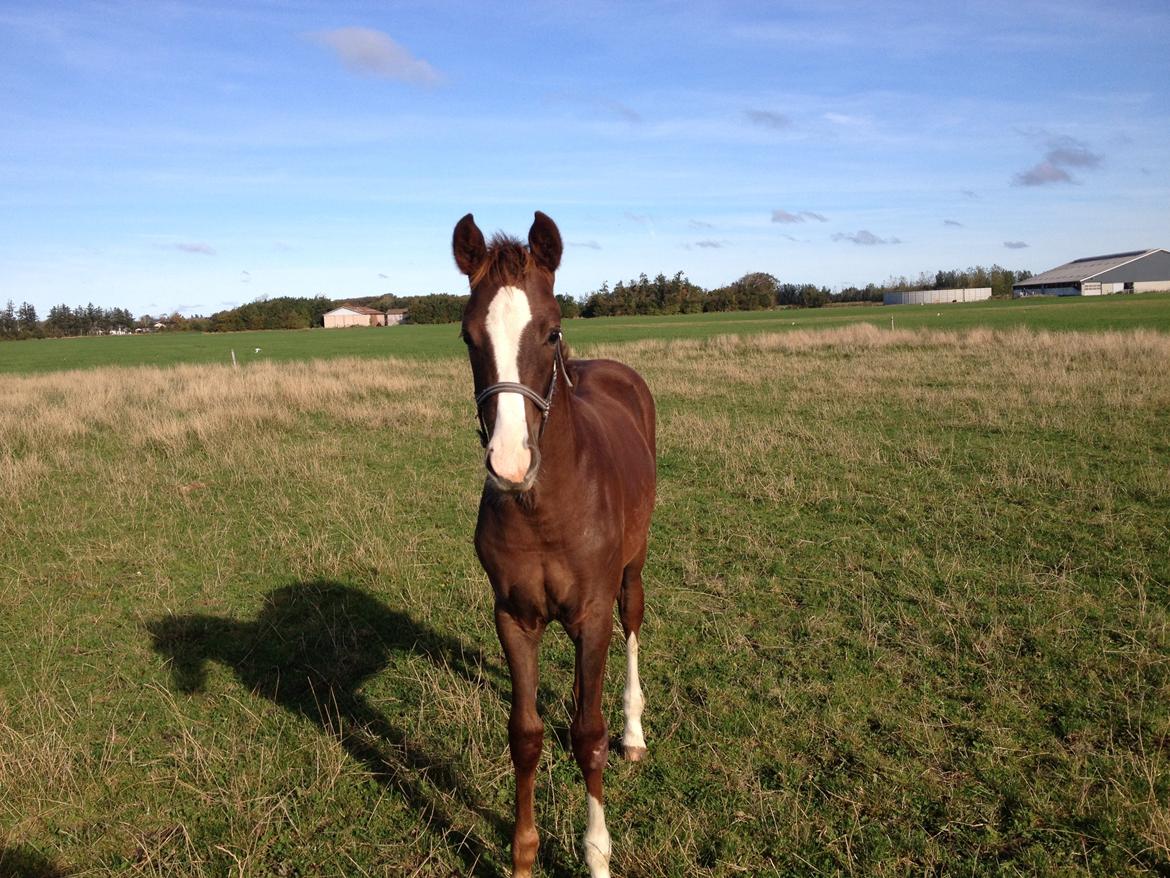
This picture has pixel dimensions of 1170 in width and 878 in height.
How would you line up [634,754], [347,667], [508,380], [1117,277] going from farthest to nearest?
1. [1117,277]
2. [347,667]
3. [634,754]
4. [508,380]

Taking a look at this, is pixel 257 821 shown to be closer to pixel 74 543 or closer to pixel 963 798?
pixel 963 798

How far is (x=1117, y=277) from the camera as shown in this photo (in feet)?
327

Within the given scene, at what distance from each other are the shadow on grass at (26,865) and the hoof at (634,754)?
2632mm

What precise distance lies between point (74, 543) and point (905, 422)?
12.2m

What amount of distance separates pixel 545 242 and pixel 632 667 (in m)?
2.63

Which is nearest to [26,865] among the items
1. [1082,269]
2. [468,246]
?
[468,246]

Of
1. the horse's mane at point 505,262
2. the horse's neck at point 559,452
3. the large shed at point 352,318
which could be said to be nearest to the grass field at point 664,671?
the horse's neck at point 559,452

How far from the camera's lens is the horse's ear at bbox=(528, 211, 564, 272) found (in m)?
2.65

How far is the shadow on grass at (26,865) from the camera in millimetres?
3211

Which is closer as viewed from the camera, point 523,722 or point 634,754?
point 523,722

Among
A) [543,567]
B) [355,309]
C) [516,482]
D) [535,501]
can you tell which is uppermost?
[355,309]


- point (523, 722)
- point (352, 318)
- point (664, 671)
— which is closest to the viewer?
point (523, 722)

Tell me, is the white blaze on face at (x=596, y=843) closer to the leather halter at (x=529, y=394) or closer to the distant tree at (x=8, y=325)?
the leather halter at (x=529, y=394)

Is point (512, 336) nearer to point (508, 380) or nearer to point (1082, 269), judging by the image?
point (508, 380)
